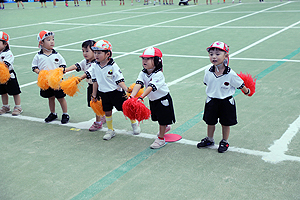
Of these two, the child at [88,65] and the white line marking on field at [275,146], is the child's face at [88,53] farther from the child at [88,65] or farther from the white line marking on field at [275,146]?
the white line marking on field at [275,146]

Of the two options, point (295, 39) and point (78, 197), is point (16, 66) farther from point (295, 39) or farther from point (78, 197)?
point (295, 39)

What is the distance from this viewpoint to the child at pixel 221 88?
15.5 feet

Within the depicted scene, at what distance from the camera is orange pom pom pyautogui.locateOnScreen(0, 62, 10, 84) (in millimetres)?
6754

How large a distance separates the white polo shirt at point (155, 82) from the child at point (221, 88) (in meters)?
0.69

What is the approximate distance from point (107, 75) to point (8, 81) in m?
2.78

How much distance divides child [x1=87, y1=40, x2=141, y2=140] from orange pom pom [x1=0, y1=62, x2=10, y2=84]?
2.18m

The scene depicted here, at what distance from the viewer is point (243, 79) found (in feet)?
16.6

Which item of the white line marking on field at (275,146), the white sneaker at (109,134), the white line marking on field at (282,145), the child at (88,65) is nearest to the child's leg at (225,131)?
the white line marking on field at (275,146)

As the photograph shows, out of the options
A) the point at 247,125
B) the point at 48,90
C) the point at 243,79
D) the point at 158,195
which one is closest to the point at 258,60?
A: the point at 247,125

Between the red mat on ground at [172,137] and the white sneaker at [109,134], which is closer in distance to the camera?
the red mat on ground at [172,137]

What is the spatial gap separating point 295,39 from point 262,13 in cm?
851

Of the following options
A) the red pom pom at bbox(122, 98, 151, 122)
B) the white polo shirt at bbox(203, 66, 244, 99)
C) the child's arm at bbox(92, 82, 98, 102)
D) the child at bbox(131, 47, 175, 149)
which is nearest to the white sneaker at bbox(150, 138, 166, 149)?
the child at bbox(131, 47, 175, 149)

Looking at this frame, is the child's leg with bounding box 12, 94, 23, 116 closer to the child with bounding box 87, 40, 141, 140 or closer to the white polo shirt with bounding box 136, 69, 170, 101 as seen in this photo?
the child with bounding box 87, 40, 141, 140

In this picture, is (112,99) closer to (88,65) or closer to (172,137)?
(88,65)
